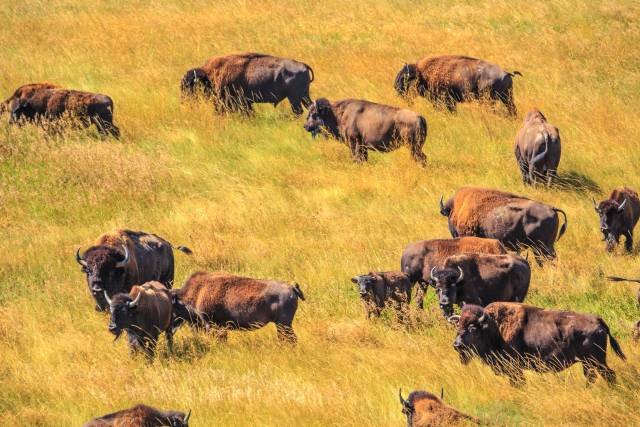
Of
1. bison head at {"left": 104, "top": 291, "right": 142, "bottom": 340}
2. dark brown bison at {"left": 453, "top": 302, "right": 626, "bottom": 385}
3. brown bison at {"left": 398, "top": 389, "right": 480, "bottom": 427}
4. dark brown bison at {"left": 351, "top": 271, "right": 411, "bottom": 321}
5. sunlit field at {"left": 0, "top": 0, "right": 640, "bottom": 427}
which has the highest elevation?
brown bison at {"left": 398, "top": 389, "right": 480, "bottom": 427}

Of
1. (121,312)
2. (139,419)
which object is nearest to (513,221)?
→ (121,312)

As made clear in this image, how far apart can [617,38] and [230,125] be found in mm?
11083

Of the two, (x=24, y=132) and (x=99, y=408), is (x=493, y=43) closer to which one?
(x=24, y=132)

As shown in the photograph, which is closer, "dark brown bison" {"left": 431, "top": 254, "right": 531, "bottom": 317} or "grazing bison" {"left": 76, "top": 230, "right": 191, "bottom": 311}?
"dark brown bison" {"left": 431, "top": 254, "right": 531, "bottom": 317}

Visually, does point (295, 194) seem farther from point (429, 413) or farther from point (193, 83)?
point (429, 413)

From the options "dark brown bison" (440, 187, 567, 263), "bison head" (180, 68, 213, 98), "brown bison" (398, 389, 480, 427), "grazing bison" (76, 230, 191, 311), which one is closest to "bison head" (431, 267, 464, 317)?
"dark brown bison" (440, 187, 567, 263)

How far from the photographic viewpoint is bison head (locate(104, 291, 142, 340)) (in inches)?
407

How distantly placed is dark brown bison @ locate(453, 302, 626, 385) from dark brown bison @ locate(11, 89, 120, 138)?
10.8 m

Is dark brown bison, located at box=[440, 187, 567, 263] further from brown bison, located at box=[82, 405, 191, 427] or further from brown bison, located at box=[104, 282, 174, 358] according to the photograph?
brown bison, located at box=[82, 405, 191, 427]

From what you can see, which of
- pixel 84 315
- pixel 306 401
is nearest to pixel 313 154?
pixel 84 315

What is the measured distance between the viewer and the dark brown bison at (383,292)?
11.6 metres

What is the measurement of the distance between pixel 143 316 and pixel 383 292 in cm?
271

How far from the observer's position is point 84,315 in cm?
1200

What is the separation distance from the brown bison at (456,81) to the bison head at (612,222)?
6.41 metres
